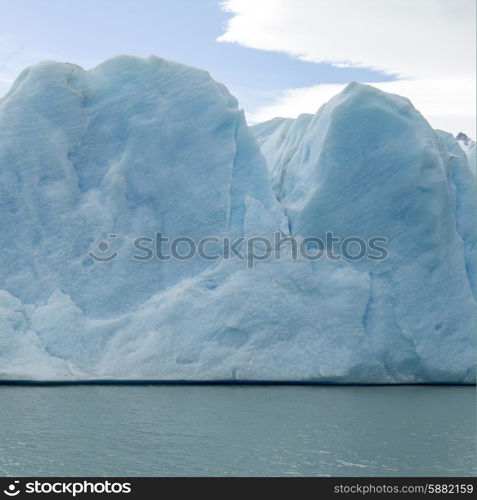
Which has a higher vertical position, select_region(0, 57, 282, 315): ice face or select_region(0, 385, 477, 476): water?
select_region(0, 57, 282, 315): ice face

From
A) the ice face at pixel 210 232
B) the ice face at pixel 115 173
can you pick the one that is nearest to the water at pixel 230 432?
the ice face at pixel 210 232

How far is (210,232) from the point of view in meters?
19.7

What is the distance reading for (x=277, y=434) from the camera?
498 inches

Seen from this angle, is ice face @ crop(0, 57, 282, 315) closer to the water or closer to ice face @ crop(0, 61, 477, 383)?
ice face @ crop(0, 61, 477, 383)

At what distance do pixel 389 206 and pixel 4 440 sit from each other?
1166 centimetres

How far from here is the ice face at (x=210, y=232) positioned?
1792 cm

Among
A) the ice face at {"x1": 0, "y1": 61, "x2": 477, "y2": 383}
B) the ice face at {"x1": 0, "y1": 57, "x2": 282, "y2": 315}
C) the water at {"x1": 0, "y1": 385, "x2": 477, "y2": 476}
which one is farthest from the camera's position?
the ice face at {"x1": 0, "y1": 57, "x2": 282, "y2": 315}

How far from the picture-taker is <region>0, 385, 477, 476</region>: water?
34.7ft

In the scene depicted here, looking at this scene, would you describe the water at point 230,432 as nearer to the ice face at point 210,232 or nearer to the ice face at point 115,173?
Result: the ice face at point 210,232

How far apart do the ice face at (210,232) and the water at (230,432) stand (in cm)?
104

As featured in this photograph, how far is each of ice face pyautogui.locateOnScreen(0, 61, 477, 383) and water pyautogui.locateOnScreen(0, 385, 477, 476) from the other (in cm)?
104

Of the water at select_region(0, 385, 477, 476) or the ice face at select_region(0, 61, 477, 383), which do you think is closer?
the water at select_region(0, 385, 477, 476)

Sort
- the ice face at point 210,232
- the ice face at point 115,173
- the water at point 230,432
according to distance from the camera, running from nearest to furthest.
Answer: the water at point 230,432 < the ice face at point 210,232 < the ice face at point 115,173

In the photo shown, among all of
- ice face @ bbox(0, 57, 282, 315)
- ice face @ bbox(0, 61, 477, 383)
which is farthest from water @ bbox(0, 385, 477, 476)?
ice face @ bbox(0, 57, 282, 315)
